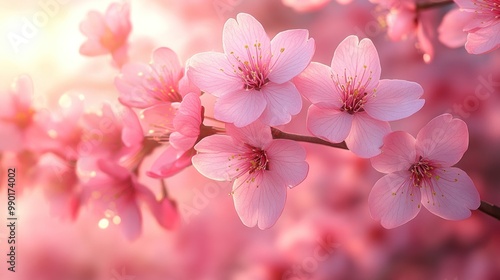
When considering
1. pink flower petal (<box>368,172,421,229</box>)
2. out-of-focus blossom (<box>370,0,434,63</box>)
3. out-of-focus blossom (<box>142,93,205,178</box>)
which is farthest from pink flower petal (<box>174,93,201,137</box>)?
out-of-focus blossom (<box>370,0,434,63</box>)

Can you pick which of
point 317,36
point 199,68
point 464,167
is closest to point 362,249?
point 464,167

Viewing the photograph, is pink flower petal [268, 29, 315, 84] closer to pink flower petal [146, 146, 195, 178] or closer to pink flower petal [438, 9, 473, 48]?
pink flower petal [146, 146, 195, 178]

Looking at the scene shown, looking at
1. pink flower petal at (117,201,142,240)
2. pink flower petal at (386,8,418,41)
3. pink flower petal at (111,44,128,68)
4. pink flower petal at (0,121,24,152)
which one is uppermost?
pink flower petal at (386,8,418,41)

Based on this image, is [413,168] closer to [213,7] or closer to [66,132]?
[66,132]

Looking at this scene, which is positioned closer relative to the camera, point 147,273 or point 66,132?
point 66,132

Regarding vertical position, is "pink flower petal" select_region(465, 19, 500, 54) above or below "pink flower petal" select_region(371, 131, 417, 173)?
above

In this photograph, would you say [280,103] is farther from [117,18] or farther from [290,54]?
[117,18]

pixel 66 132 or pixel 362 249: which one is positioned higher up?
pixel 66 132
